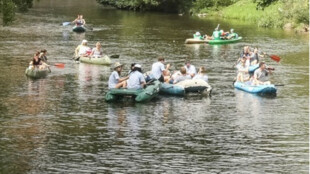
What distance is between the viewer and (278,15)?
69.8 m

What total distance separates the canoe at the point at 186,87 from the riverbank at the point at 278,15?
3529 centimetres

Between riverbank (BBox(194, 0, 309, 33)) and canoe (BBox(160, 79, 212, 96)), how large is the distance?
35.3 m

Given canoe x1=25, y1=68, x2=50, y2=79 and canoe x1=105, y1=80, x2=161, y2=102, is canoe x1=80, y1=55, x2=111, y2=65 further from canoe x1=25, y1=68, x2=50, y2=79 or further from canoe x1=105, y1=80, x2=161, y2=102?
canoe x1=105, y1=80, x2=161, y2=102

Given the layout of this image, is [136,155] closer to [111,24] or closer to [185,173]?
[185,173]

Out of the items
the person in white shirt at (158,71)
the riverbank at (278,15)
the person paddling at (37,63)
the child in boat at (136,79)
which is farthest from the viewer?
the riverbank at (278,15)

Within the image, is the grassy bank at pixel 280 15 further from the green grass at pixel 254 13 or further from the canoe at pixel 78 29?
the canoe at pixel 78 29

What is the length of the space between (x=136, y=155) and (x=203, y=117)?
6.17m

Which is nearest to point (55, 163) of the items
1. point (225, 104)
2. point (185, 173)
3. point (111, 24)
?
point (185, 173)

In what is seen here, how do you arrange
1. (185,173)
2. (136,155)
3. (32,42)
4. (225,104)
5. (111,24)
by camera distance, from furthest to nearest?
1. (111,24)
2. (32,42)
3. (225,104)
4. (136,155)
5. (185,173)

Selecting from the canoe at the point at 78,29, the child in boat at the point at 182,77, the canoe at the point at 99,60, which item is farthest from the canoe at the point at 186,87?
the canoe at the point at 78,29

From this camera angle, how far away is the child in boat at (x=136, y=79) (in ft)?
96.1

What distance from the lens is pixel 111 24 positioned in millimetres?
71000

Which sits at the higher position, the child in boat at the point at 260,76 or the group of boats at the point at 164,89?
the child in boat at the point at 260,76

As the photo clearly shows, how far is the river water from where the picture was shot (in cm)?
2047
